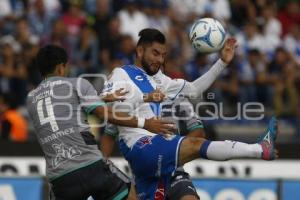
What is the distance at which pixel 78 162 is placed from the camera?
33.5 ft

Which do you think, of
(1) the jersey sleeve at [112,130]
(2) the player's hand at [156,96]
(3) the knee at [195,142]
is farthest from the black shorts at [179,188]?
(2) the player's hand at [156,96]

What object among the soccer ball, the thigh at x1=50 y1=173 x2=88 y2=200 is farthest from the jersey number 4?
the soccer ball

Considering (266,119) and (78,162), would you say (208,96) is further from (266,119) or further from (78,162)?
(78,162)

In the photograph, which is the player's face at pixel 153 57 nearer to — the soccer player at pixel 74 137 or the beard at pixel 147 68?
the beard at pixel 147 68

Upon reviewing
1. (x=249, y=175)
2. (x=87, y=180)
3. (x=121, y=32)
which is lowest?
(x=249, y=175)

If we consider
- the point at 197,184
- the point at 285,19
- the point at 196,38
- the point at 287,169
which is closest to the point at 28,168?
the point at 197,184

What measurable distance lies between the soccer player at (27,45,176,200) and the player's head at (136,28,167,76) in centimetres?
109

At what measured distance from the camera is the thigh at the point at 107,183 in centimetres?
1020

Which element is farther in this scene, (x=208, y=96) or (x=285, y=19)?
(x=285, y=19)

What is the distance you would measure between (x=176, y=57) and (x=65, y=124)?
9.05 meters

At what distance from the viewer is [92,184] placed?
1019 centimetres

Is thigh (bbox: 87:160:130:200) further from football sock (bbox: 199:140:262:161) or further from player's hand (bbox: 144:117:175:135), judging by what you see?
football sock (bbox: 199:140:262:161)

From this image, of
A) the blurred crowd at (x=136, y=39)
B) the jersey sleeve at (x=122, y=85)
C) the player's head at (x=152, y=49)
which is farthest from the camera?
the blurred crowd at (x=136, y=39)

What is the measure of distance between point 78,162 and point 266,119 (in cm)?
905
